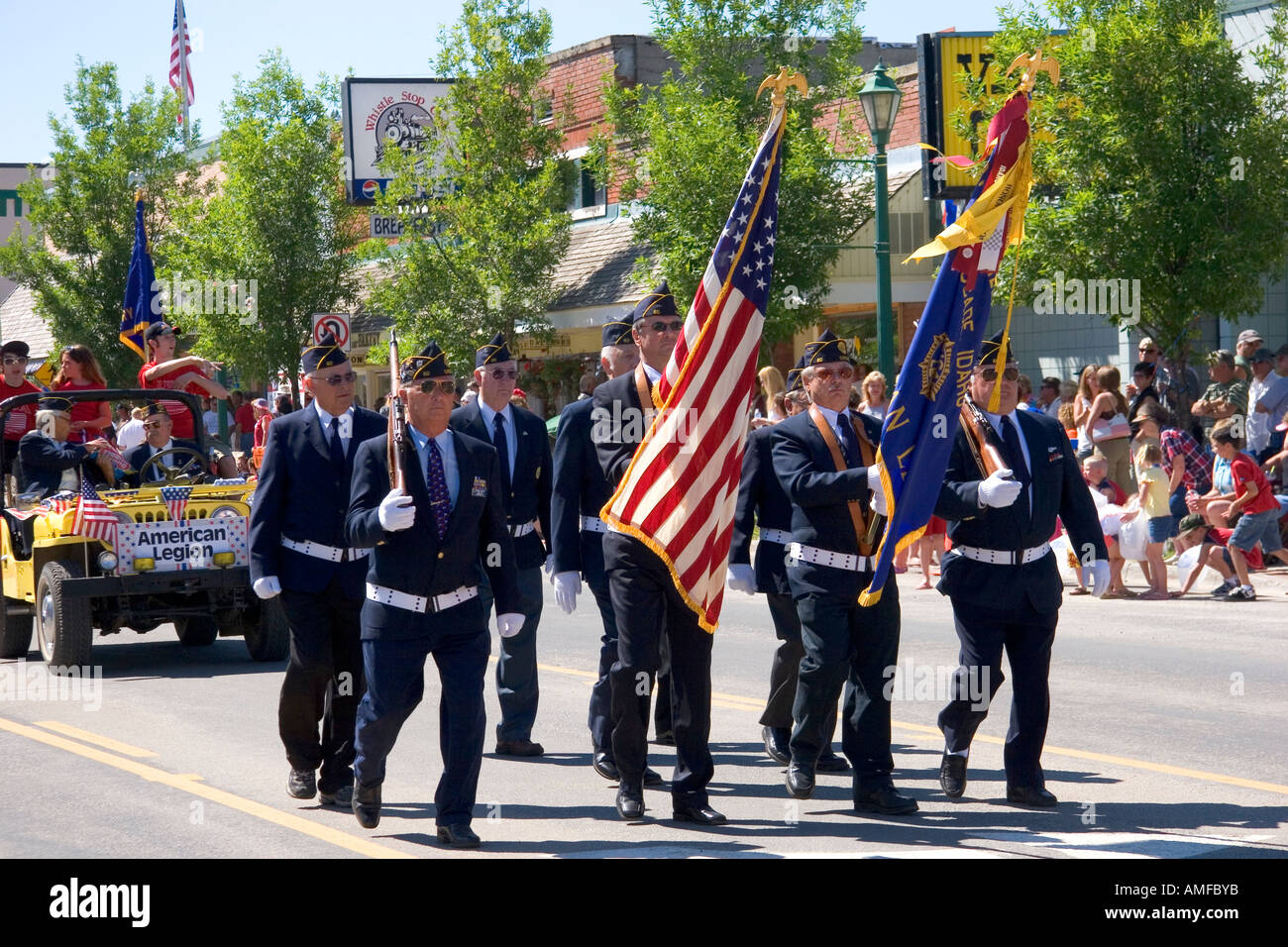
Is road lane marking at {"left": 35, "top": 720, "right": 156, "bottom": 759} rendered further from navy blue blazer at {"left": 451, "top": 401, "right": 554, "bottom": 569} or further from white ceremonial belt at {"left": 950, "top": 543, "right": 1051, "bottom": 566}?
white ceremonial belt at {"left": 950, "top": 543, "right": 1051, "bottom": 566}

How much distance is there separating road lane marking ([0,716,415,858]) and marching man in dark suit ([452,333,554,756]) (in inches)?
65.4

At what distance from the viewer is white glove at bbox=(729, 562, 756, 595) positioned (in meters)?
8.00

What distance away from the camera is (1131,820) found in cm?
706

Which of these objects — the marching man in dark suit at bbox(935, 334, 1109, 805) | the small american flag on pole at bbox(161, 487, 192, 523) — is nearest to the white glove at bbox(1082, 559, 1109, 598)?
the marching man in dark suit at bbox(935, 334, 1109, 805)

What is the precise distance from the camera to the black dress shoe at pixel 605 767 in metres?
8.27

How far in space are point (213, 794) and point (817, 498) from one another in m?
3.21

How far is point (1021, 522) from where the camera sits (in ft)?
24.3

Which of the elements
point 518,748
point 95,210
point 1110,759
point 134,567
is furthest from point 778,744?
point 95,210

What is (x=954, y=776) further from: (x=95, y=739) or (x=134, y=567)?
(x=134, y=567)

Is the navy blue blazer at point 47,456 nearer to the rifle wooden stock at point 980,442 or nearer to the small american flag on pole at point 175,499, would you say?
the small american flag on pole at point 175,499

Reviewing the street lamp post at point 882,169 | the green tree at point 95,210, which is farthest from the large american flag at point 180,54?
the street lamp post at point 882,169

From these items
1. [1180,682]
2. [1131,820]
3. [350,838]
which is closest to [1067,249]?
[1180,682]

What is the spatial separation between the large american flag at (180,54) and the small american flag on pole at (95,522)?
3620cm

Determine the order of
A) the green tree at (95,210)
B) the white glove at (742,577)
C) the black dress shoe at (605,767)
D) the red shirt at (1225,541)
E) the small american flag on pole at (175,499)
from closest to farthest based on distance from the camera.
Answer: the white glove at (742,577) → the black dress shoe at (605,767) → the small american flag on pole at (175,499) → the red shirt at (1225,541) → the green tree at (95,210)
